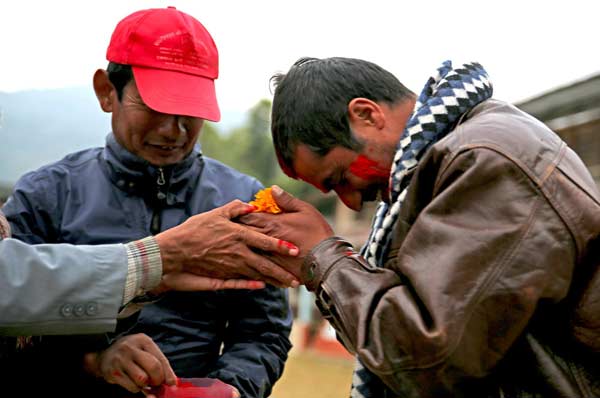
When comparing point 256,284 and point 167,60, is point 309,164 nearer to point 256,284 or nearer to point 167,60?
point 256,284

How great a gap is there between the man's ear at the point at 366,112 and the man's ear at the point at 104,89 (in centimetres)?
123

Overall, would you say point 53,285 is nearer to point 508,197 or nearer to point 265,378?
point 265,378

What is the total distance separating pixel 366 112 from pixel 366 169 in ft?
0.66

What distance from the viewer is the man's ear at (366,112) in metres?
2.53

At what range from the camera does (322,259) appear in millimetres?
2320

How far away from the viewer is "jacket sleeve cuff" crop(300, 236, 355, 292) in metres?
2.29

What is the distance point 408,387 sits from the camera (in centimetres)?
207

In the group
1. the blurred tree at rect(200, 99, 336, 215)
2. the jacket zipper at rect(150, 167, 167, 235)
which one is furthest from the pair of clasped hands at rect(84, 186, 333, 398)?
the blurred tree at rect(200, 99, 336, 215)

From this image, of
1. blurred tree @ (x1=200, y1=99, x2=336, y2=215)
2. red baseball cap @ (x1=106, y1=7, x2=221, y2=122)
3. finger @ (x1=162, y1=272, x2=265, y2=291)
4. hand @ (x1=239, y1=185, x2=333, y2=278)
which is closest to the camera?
hand @ (x1=239, y1=185, x2=333, y2=278)

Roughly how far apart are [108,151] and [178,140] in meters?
0.31

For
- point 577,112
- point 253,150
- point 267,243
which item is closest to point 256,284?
point 267,243

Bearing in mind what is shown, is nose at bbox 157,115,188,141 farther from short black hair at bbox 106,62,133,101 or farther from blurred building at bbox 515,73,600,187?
blurred building at bbox 515,73,600,187

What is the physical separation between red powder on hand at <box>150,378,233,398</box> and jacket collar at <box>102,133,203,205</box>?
0.78m

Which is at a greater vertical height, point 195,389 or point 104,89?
point 104,89
